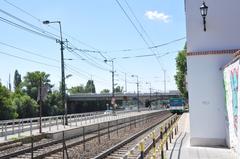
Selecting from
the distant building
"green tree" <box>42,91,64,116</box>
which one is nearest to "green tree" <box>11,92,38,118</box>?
"green tree" <box>42,91,64,116</box>

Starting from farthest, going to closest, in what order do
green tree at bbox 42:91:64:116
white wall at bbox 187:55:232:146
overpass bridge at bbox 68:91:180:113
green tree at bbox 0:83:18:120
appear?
overpass bridge at bbox 68:91:180:113
green tree at bbox 42:91:64:116
green tree at bbox 0:83:18:120
white wall at bbox 187:55:232:146

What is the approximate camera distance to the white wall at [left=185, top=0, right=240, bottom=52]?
18.4 metres

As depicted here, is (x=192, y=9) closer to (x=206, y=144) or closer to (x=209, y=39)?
(x=209, y=39)

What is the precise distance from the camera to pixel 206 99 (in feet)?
58.9

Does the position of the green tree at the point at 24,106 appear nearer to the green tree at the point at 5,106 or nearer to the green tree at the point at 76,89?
the green tree at the point at 5,106

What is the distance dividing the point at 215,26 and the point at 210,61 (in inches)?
66.9

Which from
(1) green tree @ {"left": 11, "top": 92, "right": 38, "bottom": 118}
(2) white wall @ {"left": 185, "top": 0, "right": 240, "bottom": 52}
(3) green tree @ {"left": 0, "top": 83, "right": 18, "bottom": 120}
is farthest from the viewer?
(1) green tree @ {"left": 11, "top": 92, "right": 38, "bottom": 118}

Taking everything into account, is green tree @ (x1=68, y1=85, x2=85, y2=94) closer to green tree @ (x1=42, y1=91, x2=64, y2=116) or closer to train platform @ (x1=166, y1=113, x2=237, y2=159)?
green tree @ (x1=42, y1=91, x2=64, y2=116)

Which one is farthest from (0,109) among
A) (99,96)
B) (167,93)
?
(167,93)

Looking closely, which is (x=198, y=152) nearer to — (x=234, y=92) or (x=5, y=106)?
(x=234, y=92)

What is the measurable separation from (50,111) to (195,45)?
8278 centimetres

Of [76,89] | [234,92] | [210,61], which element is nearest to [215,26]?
[210,61]

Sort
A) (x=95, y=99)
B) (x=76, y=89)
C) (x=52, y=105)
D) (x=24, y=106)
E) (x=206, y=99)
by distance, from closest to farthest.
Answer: (x=206, y=99) → (x=24, y=106) → (x=52, y=105) → (x=95, y=99) → (x=76, y=89)

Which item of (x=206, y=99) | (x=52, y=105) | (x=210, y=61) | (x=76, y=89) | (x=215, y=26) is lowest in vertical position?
(x=206, y=99)
